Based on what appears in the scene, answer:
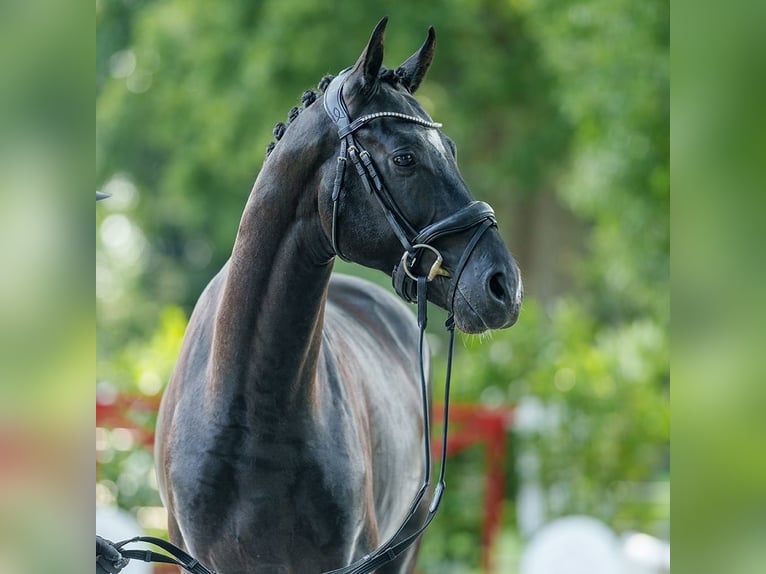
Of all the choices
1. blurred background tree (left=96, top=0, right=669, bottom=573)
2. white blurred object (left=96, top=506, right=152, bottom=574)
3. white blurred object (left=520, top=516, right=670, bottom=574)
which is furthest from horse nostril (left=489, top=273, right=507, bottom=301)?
blurred background tree (left=96, top=0, right=669, bottom=573)

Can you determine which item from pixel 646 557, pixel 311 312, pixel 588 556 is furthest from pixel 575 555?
pixel 311 312

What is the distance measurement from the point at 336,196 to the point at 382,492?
1053 millimetres

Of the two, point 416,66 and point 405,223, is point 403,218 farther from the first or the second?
point 416,66

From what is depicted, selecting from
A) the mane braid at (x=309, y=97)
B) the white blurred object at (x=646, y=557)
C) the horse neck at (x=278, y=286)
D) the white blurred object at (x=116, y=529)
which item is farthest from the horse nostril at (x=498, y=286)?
the white blurred object at (x=646, y=557)

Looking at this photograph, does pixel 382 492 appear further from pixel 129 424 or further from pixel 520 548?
pixel 520 548

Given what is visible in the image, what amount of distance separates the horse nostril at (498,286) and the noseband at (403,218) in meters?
0.07

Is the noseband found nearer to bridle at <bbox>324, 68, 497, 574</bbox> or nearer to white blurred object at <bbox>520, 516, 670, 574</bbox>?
bridle at <bbox>324, 68, 497, 574</bbox>

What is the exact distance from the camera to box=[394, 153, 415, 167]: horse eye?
215 cm
